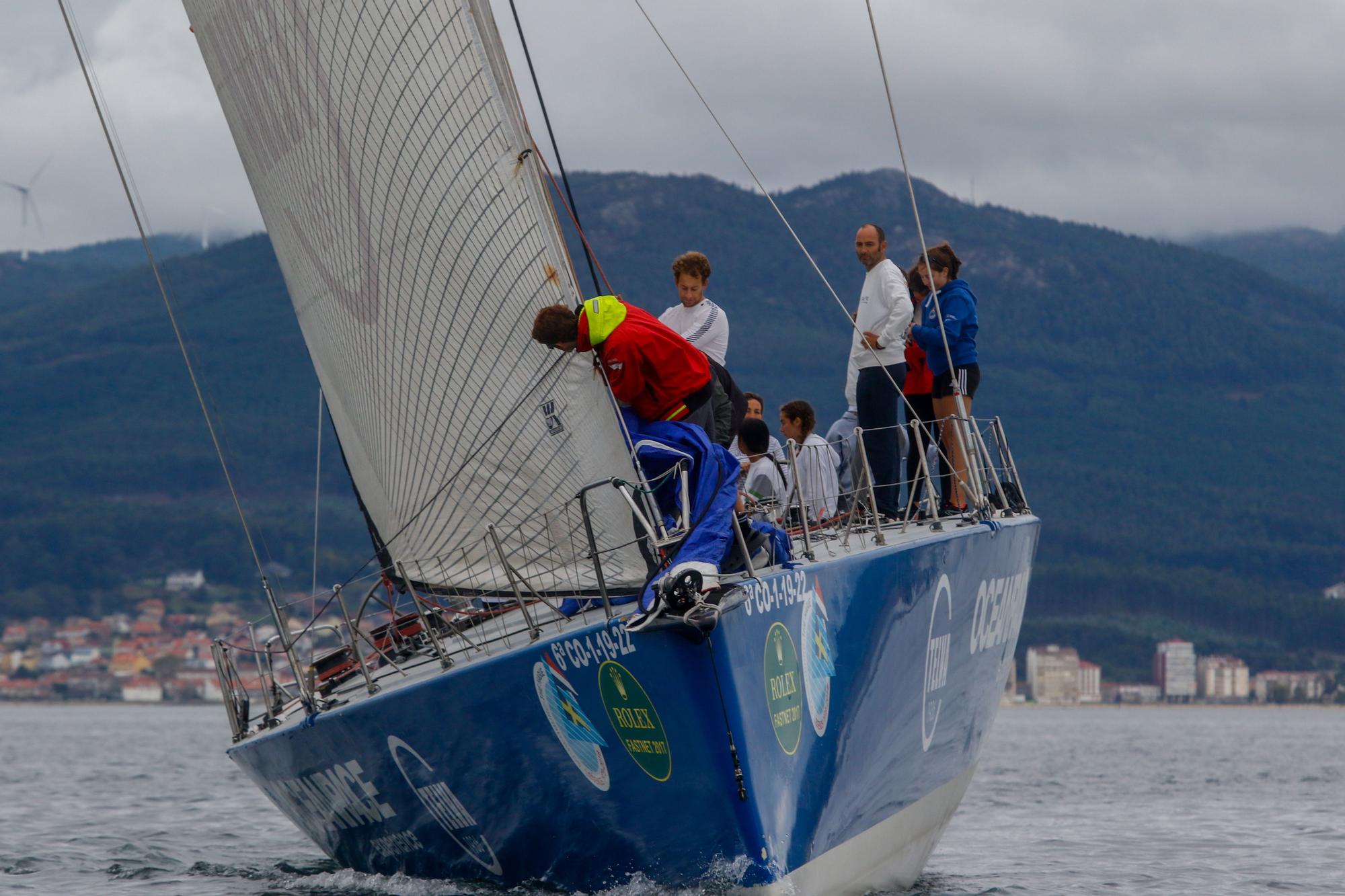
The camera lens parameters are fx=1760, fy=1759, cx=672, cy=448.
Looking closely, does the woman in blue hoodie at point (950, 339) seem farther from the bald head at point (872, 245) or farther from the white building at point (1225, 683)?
the white building at point (1225, 683)

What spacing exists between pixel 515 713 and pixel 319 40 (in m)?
2.75

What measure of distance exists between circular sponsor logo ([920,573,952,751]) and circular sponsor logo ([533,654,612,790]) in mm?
1679

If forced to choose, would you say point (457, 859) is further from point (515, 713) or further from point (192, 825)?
point (192, 825)

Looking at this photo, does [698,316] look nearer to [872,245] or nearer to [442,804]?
[872,245]

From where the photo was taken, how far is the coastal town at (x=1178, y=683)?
78.9 metres

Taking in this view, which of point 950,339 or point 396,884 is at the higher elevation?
point 950,339

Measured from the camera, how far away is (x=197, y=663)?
80.1 m

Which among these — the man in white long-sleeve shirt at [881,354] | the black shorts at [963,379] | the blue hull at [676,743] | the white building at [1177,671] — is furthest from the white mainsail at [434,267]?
the white building at [1177,671]

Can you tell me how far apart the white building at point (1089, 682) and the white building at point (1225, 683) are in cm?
458

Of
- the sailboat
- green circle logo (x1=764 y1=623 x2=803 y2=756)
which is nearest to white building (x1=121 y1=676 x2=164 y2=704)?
the sailboat

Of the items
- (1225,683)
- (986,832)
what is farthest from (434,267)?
(1225,683)

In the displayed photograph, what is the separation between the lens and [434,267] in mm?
6695

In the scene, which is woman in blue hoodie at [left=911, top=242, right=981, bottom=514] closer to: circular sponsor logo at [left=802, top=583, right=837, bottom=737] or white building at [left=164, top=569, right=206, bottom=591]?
circular sponsor logo at [left=802, top=583, right=837, bottom=737]

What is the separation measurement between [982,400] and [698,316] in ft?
403
